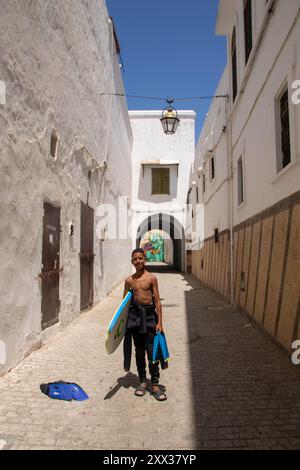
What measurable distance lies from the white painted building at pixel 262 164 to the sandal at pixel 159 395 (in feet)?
6.60

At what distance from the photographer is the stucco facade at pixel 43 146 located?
430cm

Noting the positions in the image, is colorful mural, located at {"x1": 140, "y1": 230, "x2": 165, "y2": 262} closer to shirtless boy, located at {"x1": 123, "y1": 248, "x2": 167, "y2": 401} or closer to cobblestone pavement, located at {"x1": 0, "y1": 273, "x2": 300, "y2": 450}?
cobblestone pavement, located at {"x1": 0, "y1": 273, "x2": 300, "y2": 450}

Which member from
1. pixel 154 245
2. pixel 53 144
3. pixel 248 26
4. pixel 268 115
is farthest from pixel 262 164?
pixel 154 245

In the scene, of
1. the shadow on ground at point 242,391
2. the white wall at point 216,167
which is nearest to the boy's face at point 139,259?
the shadow on ground at point 242,391

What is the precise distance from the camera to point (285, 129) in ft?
17.7

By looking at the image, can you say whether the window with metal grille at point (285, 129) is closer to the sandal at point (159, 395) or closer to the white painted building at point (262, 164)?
the white painted building at point (262, 164)

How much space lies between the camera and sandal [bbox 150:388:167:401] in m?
3.62

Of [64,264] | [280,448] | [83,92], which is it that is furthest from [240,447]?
[83,92]

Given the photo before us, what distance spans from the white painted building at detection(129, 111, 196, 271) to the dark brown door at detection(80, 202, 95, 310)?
36.0 feet

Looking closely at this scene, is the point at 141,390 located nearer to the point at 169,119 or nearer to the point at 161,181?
the point at 169,119

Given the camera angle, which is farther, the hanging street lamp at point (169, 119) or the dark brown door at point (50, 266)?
the hanging street lamp at point (169, 119)

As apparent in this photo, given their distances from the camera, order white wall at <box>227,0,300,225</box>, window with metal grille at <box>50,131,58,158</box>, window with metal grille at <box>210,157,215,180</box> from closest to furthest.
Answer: white wall at <box>227,0,300,225</box>, window with metal grille at <box>50,131,58,158</box>, window with metal grille at <box>210,157,215,180</box>

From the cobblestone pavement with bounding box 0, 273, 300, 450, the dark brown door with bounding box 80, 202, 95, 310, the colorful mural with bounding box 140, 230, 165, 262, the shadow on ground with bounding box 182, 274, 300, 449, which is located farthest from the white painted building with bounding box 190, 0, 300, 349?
the colorful mural with bounding box 140, 230, 165, 262

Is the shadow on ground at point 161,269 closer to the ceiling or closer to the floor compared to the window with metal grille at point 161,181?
closer to the floor
